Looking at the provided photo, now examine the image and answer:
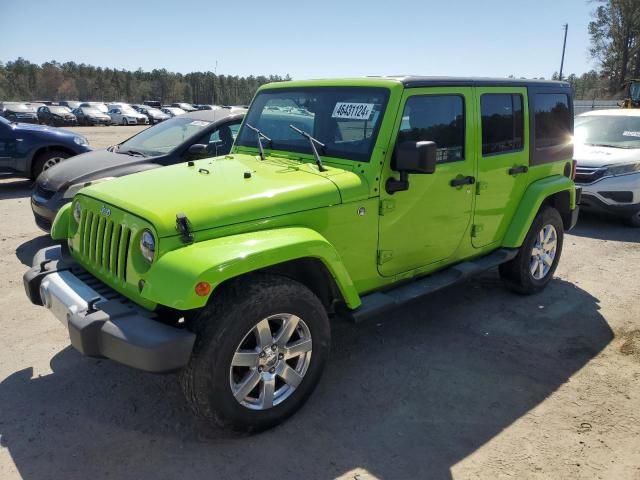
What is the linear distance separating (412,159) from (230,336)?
1.57 meters

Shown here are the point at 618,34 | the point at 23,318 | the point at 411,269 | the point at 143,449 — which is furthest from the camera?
the point at 618,34

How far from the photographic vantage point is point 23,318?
172 inches

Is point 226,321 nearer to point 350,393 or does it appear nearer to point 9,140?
point 350,393

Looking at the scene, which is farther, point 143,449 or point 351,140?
point 351,140

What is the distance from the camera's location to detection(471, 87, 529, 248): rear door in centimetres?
428

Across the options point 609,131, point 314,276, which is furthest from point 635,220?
point 314,276

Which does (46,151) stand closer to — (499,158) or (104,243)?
(104,243)

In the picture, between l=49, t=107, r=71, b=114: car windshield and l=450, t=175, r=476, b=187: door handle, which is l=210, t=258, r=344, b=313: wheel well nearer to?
l=450, t=175, r=476, b=187: door handle

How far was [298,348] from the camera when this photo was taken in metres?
3.05

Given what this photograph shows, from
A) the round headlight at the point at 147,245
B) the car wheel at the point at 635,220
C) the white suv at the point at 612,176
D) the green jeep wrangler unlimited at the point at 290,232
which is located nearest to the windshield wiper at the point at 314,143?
the green jeep wrangler unlimited at the point at 290,232

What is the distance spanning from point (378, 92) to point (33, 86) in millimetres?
80269

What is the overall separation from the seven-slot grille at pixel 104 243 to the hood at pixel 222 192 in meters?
0.13

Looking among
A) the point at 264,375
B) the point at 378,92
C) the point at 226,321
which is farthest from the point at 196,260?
the point at 378,92

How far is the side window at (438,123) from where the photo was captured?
3.63m
